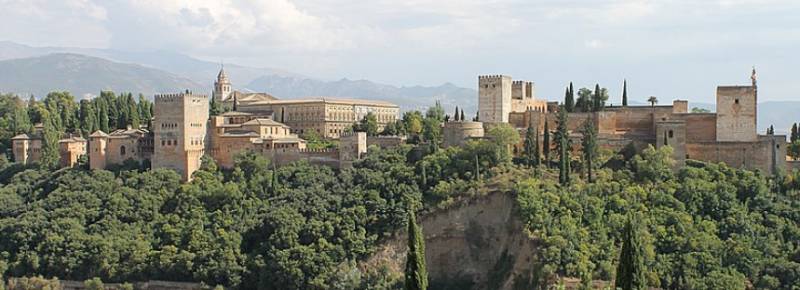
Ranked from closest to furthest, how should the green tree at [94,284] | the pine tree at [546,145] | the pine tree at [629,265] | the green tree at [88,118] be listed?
the pine tree at [629,265], the green tree at [94,284], the pine tree at [546,145], the green tree at [88,118]

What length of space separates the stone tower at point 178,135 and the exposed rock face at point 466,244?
1270 centimetres

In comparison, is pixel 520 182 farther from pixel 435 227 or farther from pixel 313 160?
pixel 313 160

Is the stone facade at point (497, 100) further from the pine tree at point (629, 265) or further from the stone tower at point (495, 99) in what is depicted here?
the pine tree at point (629, 265)

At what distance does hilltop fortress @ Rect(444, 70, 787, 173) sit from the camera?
46.1 meters

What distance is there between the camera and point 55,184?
5231cm

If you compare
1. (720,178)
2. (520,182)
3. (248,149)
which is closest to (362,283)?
(520,182)

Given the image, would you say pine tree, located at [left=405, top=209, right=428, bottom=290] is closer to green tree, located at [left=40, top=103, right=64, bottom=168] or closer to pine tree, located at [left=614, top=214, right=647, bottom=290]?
pine tree, located at [left=614, top=214, right=647, bottom=290]

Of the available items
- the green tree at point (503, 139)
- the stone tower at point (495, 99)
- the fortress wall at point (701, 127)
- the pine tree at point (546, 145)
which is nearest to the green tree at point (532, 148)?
the pine tree at point (546, 145)

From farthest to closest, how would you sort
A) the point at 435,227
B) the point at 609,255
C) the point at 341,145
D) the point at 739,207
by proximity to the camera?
the point at 341,145 < the point at 435,227 < the point at 739,207 < the point at 609,255

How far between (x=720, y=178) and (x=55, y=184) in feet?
107

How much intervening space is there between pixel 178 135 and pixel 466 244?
16.5 m

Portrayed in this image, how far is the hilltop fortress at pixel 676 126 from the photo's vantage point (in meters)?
46.1

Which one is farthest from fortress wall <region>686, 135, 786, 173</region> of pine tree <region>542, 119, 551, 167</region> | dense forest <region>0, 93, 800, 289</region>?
pine tree <region>542, 119, 551, 167</region>

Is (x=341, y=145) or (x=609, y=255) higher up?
(x=341, y=145)
